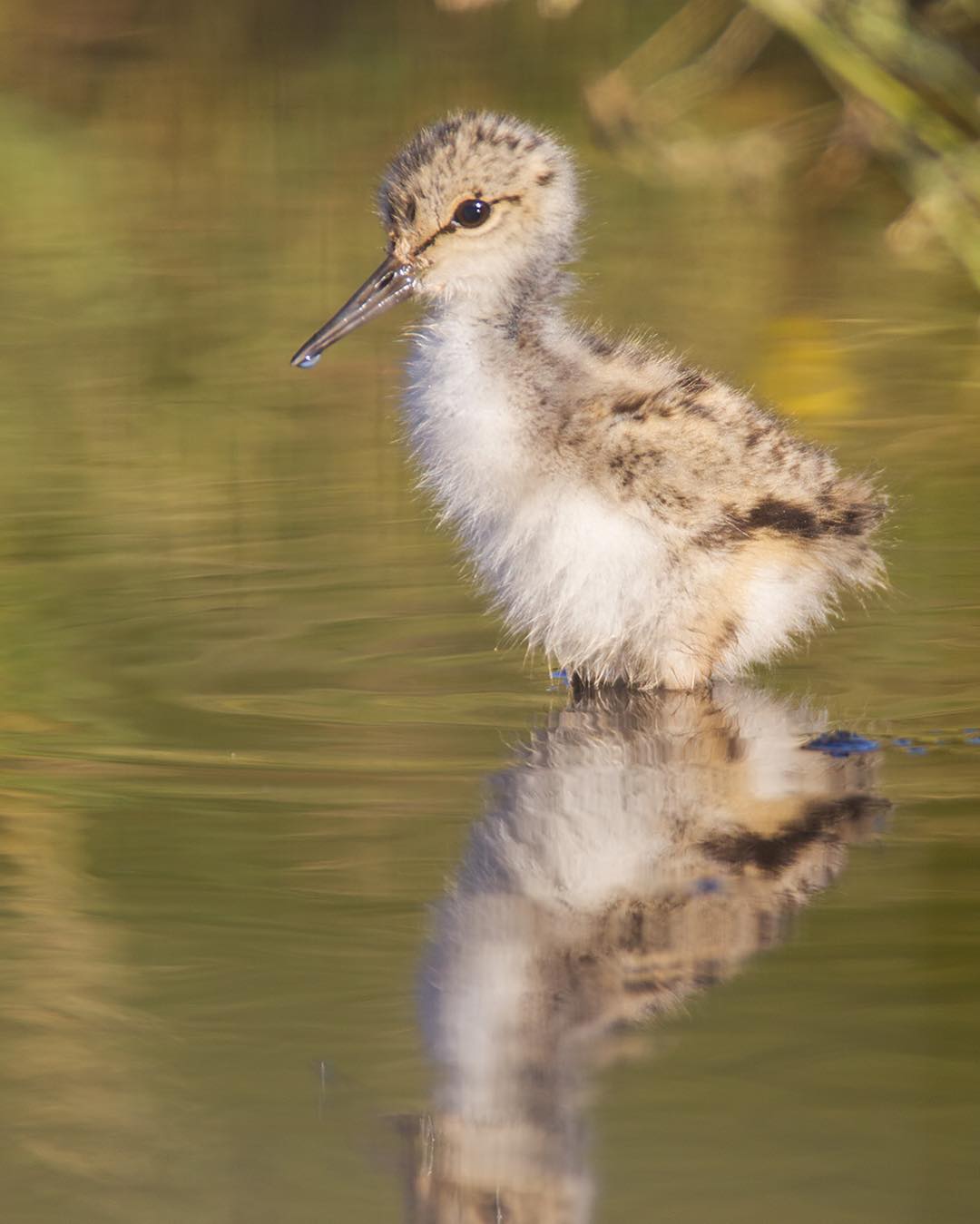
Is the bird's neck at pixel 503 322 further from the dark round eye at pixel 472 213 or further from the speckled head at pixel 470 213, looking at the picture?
the dark round eye at pixel 472 213

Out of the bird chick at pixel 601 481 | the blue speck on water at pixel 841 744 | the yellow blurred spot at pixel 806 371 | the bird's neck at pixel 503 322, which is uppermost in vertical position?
the yellow blurred spot at pixel 806 371

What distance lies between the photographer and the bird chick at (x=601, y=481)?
460 centimetres

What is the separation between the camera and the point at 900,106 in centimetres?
612

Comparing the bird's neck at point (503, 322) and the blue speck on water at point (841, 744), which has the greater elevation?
the bird's neck at point (503, 322)

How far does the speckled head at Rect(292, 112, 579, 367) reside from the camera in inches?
196

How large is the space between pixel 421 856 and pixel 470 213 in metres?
1.78

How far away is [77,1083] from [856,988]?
958mm

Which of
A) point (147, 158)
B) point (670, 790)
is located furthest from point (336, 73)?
point (670, 790)

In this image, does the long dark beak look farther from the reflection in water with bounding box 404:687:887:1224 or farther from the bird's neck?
the reflection in water with bounding box 404:687:887:1224

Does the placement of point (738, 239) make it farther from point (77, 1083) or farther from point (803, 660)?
point (77, 1083)

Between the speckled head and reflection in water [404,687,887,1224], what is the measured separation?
0.97 metres

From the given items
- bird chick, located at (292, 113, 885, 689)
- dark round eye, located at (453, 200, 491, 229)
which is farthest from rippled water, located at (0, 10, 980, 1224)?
dark round eye, located at (453, 200, 491, 229)

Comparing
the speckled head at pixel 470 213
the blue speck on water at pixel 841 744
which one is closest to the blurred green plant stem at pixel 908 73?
the speckled head at pixel 470 213

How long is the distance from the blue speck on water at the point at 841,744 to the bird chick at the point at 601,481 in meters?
0.48
